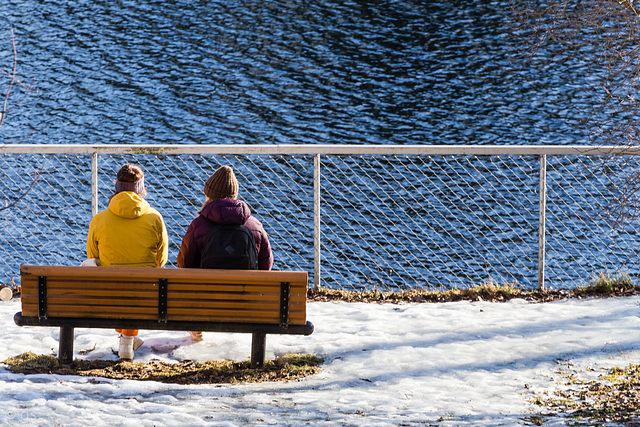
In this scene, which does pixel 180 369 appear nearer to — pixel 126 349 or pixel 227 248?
pixel 126 349

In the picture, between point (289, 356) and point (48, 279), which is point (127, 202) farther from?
point (289, 356)

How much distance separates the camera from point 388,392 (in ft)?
17.6

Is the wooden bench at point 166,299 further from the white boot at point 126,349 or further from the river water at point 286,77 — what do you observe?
the river water at point 286,77

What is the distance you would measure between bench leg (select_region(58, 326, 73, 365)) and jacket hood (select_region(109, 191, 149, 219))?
89 centimetres

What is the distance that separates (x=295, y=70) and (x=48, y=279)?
2288 centimetres

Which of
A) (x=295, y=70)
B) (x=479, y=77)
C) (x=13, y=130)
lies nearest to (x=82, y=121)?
(x=13, y=130)

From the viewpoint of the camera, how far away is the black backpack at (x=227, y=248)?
5.63 m

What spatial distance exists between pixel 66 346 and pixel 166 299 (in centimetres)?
93

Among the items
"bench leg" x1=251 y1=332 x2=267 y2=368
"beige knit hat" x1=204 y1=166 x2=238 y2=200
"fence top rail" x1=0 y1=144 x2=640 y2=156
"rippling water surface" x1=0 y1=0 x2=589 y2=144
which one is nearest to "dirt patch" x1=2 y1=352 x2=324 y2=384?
"bench leg" x1=251 y1=332 x2=267 y2=368

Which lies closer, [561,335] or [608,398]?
[608,398]

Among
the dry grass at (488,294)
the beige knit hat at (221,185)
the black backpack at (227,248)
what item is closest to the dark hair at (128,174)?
the beige knit hat at (221,185)

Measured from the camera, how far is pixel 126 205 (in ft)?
19.3

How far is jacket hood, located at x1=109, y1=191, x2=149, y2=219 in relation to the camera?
587cm

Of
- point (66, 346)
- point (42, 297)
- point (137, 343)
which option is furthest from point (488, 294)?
point (42, 297)
